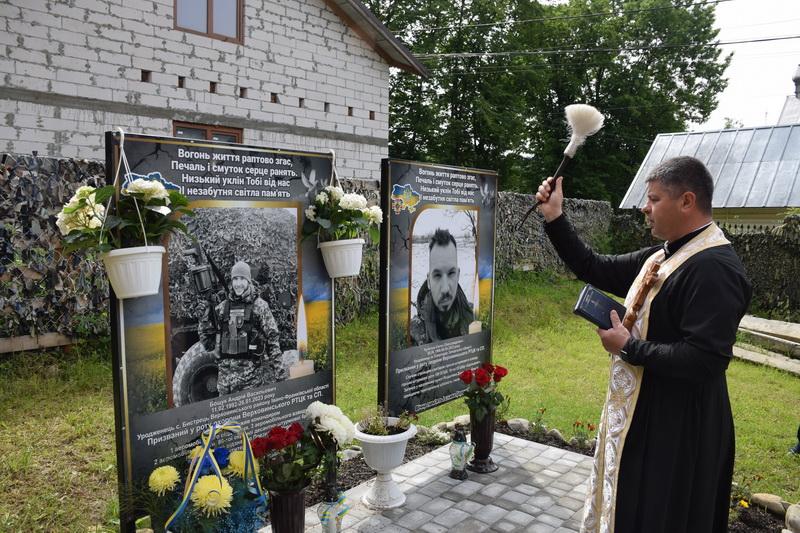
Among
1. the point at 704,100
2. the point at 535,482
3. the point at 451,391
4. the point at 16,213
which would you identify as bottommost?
the point at 535,482

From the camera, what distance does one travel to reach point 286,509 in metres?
3.42

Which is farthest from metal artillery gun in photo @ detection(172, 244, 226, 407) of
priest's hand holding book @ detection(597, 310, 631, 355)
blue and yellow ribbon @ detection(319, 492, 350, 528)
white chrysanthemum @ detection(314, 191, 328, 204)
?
priest's hand holding book @ detection(597, 310, 631, 355)

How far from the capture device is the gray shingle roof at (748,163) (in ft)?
52.9

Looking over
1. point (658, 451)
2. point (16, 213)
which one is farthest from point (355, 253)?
point (16, 213)

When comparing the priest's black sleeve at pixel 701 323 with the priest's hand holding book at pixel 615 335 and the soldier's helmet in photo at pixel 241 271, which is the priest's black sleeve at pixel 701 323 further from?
the soldier's helmet in photo at pixel 241 271

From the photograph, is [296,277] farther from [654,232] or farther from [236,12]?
[236,12]

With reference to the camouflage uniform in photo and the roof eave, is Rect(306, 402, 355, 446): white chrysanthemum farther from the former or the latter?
the roof eave

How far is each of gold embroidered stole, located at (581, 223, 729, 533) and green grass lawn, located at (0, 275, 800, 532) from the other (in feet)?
8.85

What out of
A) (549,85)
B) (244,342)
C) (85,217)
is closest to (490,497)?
(244,342)

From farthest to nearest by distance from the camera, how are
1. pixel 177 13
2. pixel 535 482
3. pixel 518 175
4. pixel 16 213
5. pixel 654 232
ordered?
pixel 518 175 < pixel 177 13 < pixel 16 213 < pixel 535 482 < pixel 654 232

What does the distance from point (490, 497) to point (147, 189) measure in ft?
10.9

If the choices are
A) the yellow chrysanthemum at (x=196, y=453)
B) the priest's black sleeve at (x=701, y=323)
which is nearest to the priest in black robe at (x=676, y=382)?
the priest's black sleeve at (x=701, y=323)

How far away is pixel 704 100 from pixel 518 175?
10927 millimetres

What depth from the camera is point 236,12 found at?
1130 centimetres
